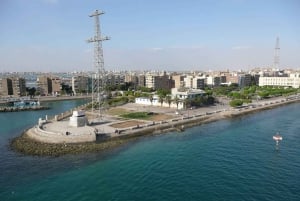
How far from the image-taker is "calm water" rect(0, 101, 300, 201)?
21625mm

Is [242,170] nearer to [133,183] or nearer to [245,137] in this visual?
[133,183]

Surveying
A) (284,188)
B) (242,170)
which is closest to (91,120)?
(242,170)

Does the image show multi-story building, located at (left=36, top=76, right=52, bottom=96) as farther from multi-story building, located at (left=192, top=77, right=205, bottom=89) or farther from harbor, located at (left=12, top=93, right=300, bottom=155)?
multi-story building, located at (left=192, top=77, right=205, bottom=89)

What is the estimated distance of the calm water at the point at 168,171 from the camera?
21625 millimetres

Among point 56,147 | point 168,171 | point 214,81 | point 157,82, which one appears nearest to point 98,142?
point 56,147

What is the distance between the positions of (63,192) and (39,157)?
→ 9.98 m

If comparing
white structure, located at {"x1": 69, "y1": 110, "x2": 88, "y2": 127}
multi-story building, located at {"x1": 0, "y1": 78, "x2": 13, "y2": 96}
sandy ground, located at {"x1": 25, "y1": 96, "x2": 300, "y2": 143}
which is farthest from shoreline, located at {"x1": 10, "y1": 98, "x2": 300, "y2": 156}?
multi-story building, located at {"x1": 0, "y1": 78, "x2": 13, "y2": 96}

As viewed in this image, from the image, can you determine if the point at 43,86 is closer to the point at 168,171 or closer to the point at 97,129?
the point at 97,129

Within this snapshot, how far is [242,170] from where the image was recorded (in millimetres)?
25938

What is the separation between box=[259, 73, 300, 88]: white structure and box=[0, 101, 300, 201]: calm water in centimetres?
9116

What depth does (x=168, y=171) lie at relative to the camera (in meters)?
26.0

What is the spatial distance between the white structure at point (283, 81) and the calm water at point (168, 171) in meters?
91.2

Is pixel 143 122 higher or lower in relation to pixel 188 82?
lower

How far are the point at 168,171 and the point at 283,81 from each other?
114 metres
